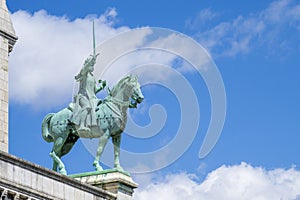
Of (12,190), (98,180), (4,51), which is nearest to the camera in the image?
(12,190)

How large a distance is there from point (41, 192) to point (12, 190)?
6.38 feet

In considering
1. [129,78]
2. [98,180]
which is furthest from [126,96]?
[98,180]

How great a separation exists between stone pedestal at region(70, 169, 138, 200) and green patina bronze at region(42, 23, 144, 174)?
1.45 ft

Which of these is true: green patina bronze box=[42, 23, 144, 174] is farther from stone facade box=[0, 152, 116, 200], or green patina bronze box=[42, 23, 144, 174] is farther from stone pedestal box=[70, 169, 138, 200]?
stone facade box=[0, 152, 116, 200]

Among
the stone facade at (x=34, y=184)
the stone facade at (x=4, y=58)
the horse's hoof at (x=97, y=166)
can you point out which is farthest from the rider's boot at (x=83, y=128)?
the stone facade at (x=4, y=58)

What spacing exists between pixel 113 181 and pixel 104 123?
2878 mm

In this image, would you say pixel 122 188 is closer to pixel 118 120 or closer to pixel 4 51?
pixel 118 120

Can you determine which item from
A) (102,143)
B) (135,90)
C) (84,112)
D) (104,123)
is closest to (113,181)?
(102,143)

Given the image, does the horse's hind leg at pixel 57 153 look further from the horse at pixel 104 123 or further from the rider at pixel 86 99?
the rider at pixel 86 99

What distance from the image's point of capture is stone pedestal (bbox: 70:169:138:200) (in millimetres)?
51750

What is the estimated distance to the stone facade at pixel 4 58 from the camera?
53.8 meters

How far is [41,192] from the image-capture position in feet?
153

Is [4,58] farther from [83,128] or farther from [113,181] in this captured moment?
[113,181]

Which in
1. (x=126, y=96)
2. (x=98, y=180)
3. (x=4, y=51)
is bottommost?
(x=98, y=180)
